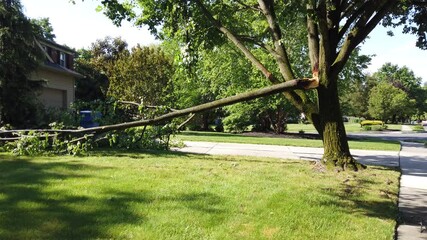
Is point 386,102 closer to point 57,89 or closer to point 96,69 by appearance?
point 96,69

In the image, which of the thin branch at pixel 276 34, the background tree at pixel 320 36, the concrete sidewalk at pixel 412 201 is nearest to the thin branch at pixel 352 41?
the background tree at pixel 320 36

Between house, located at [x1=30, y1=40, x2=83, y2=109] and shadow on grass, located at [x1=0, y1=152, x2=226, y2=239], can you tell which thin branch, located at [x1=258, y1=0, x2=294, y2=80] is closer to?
shadow on grass, located at [x1=0, y1=152, x2=226, y2=239]

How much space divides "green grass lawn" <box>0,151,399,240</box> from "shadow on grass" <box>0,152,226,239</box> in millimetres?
11

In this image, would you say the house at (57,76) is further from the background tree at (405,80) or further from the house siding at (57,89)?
the background tree at (405,80)

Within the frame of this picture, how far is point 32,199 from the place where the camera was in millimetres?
5262

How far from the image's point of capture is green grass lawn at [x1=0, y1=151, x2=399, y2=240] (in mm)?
4316

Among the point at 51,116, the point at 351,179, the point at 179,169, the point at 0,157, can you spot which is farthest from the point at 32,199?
the point at 51,116

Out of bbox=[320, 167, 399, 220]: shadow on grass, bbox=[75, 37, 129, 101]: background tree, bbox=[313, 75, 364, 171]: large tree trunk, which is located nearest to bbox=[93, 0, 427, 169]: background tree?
bbox=[313, 75, 364, 171]: large tree trunk

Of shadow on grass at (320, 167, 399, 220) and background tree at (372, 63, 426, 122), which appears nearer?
shadow on grass at (320, 167, 399, 220)

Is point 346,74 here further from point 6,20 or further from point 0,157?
point 0,157

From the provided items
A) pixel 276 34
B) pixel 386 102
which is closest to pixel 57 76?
pixel 276 34

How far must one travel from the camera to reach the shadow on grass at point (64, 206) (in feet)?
13.6

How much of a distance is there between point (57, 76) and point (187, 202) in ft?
68.1

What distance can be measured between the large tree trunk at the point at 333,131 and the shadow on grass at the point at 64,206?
4007mm
